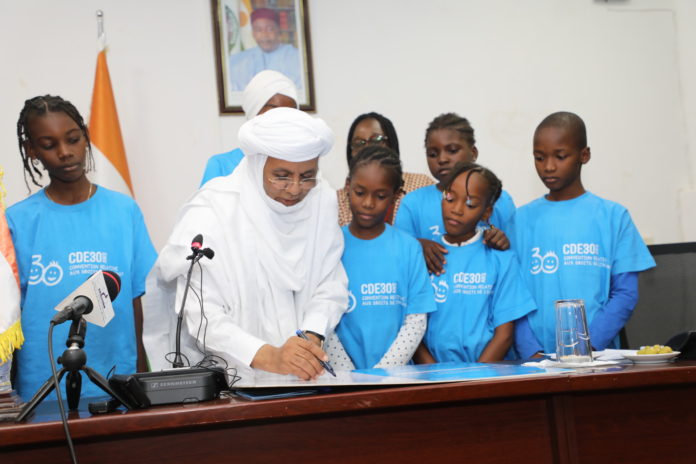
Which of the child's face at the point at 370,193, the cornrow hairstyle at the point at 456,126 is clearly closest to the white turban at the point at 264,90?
the cornrow hairstyle at the point at 456,126

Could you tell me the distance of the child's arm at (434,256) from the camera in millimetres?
2783

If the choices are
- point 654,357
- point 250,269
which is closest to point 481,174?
point 250,269

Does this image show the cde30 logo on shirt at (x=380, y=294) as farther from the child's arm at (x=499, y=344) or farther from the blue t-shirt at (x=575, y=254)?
the blue t-shirt at (x=575, y=254)

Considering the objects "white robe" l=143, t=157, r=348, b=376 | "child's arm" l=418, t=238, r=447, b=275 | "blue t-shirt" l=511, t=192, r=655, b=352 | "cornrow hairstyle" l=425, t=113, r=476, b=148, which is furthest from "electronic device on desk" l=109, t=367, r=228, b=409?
"cornrow hairstyle" l=425, t=113, r=476, b=148

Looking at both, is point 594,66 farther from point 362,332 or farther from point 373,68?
point 362,332

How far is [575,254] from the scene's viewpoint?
9.34 ft

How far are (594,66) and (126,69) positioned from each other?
2.87 m

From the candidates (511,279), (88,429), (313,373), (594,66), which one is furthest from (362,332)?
(594,66)

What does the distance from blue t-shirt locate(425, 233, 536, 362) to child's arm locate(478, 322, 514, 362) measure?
0.05 ft

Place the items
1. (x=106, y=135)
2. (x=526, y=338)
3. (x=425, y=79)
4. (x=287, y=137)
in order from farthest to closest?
(x=425, y=79), (x=106, y=135), (x=526, y=338), (x=287, y=137)

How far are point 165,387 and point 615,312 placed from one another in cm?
184

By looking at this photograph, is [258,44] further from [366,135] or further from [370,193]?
[370,193]

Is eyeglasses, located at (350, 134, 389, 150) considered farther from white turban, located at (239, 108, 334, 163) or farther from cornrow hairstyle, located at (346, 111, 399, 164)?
white turban, located at (239, 108, 334, 163)

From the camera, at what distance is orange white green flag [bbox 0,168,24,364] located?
6.07 ft
